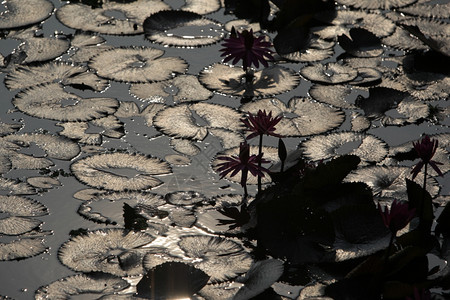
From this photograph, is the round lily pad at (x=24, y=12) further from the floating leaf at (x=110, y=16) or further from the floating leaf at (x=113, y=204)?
the floating leaf at (x=113, y=204)

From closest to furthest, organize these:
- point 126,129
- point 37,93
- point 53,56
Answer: point 126,129 → point 37,93 → point 53,56

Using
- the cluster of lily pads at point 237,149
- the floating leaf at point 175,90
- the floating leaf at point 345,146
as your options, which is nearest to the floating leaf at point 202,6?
the cluster of lily pads at point 237,149

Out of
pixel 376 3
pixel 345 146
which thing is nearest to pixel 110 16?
pixel 376 3

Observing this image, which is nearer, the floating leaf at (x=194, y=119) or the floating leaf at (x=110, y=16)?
the floating leaf at (x=194, y=119)

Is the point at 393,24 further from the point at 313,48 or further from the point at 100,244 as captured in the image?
the point at 100,244

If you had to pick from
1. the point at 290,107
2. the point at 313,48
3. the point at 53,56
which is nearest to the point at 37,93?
the point at 53,56

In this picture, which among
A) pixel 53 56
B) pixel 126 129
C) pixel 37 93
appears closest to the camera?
pixel 126 129
